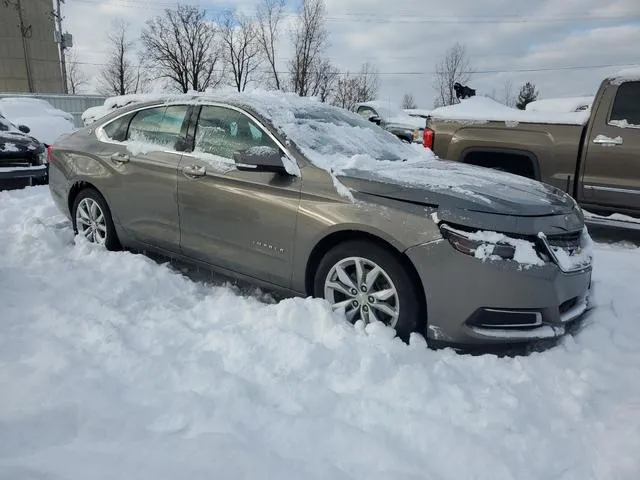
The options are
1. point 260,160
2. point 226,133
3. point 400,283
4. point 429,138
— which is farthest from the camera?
point 429,138

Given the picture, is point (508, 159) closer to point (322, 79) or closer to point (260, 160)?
point (260, 160)

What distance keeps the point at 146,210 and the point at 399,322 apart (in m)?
2.43

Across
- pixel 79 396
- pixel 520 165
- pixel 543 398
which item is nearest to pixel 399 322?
pixel 543 398

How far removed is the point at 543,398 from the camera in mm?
2652

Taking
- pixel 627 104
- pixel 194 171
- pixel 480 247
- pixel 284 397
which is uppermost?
pixel 627 104

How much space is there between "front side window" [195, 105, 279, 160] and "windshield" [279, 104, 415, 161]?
225 millimetres

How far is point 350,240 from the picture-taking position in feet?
10.6

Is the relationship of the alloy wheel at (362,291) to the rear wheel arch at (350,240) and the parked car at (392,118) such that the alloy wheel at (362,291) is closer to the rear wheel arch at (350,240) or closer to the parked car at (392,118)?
the rear wheel arch at (350,240)

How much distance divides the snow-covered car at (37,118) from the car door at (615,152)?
10301mm

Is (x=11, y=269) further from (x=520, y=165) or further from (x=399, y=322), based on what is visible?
(x=520, y=165)

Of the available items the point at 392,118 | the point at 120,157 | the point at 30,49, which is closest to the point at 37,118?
the point at 392,118

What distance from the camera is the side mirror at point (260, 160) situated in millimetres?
3486

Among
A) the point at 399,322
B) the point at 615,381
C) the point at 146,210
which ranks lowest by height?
the point at 615,381

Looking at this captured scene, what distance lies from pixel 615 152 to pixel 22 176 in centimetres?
819
